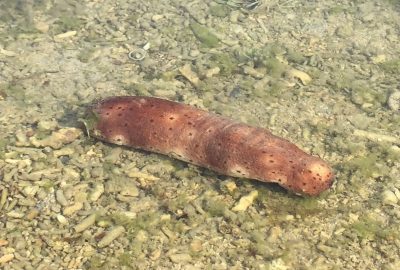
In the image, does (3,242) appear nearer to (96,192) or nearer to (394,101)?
(96,192)

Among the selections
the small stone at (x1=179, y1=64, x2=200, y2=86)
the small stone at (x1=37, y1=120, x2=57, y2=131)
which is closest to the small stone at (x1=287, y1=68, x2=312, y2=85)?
the small stone at (x1=179, y1=64, x2=200, y2=86)

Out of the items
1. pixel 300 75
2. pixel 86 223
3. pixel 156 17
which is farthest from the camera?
pixel 156 17

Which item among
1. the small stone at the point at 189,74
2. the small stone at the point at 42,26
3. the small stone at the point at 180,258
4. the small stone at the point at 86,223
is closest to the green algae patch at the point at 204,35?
the small stone at the point at 189,74

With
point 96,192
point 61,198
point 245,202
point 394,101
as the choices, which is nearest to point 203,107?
point 245,202

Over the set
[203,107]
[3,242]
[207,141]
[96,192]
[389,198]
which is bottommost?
[3,242]

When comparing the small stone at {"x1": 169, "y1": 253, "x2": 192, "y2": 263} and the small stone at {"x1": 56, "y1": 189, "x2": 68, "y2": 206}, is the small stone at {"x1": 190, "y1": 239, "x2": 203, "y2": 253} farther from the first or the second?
the small stone at {"x1": 56, "y1": 189, "x2": 68, "y2": 206}

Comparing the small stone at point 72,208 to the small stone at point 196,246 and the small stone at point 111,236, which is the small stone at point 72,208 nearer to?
the small stone at point 111,236
